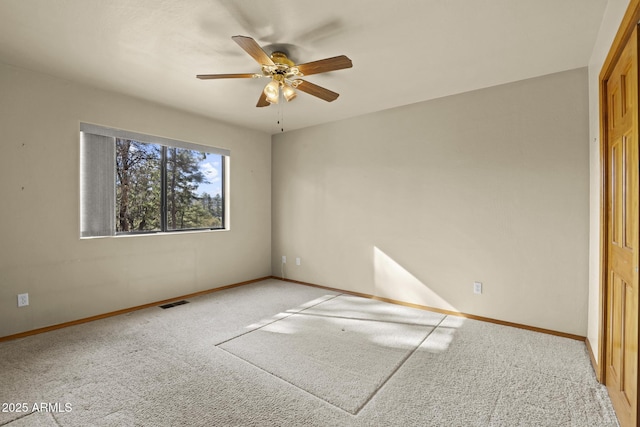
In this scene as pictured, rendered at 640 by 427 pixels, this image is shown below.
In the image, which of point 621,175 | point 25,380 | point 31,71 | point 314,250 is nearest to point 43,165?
point 31,71

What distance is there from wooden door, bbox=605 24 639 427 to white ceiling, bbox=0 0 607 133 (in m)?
0.67

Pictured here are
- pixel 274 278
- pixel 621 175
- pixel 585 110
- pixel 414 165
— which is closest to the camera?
pixel 621 175

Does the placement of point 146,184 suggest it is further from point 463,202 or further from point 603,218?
point 603,218

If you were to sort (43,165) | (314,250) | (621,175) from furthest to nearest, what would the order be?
(314,250), (43,165), (621,175)

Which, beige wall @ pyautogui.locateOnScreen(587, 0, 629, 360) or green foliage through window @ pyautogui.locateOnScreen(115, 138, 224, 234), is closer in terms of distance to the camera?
beige wall @ pyautogui.locateOnScreen(587, 0, 629, 360)

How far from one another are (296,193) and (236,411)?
11.6 feet

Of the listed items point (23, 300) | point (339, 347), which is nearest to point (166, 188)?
point (23, 300)

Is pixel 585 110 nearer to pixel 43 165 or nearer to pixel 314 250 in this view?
pixel 314 250

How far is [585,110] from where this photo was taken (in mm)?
2803

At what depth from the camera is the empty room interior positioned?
1.95 metres

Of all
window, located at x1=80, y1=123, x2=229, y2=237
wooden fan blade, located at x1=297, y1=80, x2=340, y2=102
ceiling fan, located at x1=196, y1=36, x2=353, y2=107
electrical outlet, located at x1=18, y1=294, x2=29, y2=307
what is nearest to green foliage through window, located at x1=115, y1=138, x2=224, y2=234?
window, located at x1=80, y1=123, x2=229, y2=237

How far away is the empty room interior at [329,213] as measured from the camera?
195 cm

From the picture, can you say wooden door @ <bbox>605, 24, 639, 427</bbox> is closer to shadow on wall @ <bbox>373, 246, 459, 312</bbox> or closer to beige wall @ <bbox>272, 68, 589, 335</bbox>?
beige wall @ <bbox>272, 68, 589, 335</bbox>

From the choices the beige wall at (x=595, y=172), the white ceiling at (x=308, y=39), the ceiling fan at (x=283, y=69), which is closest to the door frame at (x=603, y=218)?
the beige wall at (x=595, y=172)
